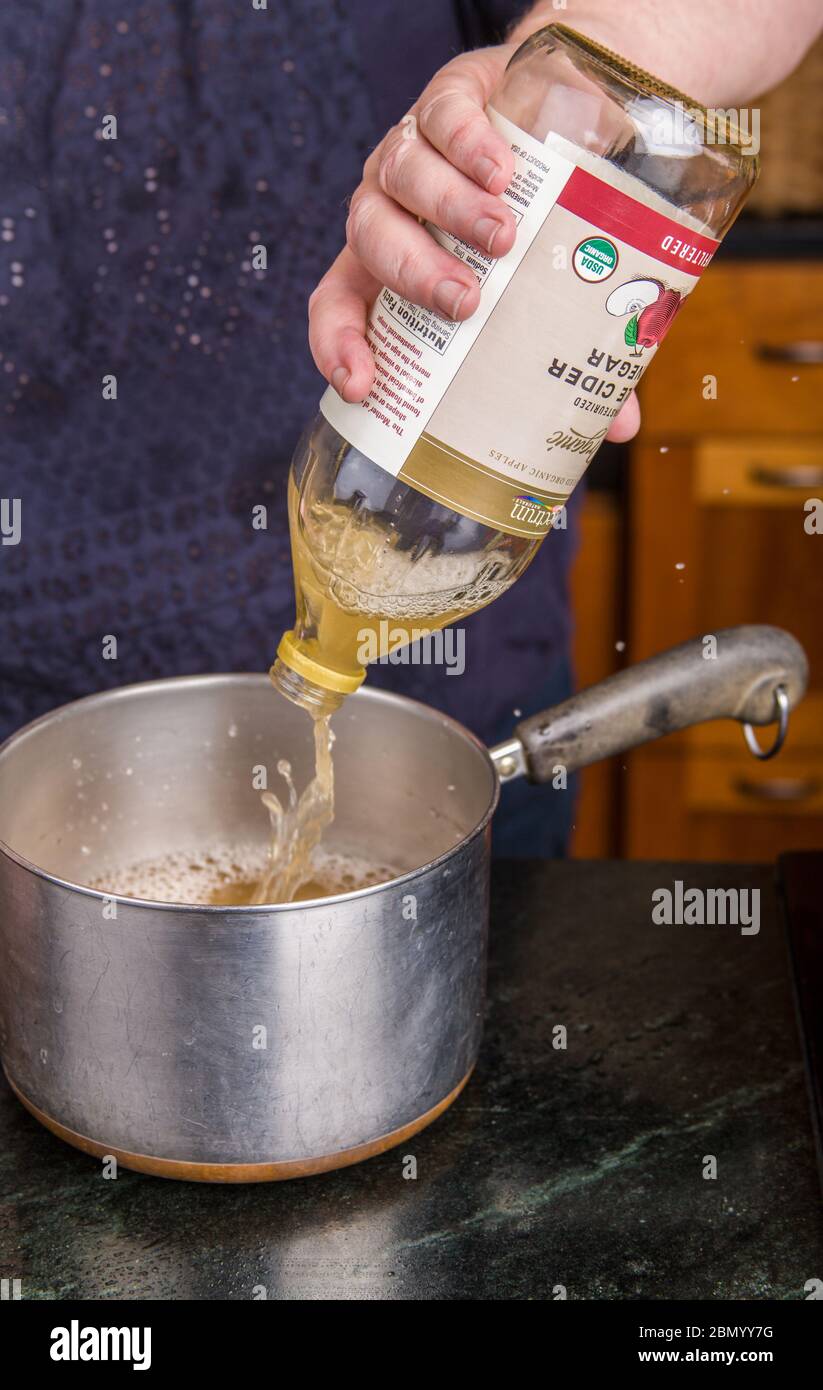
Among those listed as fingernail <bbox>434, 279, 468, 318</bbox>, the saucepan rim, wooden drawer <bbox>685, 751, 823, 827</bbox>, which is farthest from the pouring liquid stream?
wooden drawer <bbox>685, 751, 823, 827</bbox>

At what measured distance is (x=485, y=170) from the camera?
54cm

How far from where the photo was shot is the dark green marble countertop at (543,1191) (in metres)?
0.59

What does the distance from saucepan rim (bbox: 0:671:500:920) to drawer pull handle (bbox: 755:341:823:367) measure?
0.97 m

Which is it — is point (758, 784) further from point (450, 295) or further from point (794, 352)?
point (450, 295)

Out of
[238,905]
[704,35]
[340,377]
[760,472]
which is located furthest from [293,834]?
[760,472]

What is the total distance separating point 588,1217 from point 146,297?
58 cm

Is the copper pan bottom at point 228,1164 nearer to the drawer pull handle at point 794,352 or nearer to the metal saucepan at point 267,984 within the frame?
the metal saucepan at point 267,984

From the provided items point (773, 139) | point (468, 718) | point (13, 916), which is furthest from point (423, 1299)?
point (773, 139)

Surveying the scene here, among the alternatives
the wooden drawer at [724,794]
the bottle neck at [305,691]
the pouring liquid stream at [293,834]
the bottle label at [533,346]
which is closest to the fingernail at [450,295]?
the bottle label at [533,346]

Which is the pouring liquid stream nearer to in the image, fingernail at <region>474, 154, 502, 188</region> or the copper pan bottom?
the copper pan bottom

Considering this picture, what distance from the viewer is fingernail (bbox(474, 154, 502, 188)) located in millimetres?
542

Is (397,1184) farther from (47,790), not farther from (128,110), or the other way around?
(128,110)

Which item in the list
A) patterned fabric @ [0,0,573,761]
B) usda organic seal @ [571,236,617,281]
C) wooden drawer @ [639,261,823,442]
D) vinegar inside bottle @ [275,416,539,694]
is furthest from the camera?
wooden drawer @ [639,261,823,442]

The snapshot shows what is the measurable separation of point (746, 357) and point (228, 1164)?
1.21 metres
